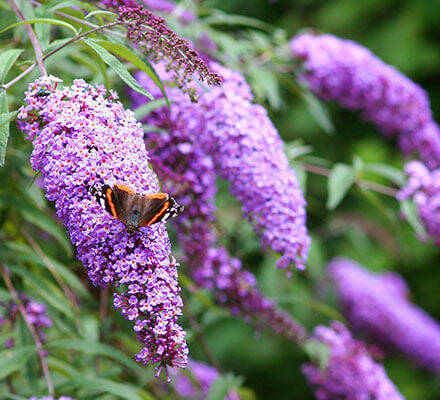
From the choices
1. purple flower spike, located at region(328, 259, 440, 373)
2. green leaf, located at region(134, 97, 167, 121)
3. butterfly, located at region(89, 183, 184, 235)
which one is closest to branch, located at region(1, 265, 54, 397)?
green leaf, located at region(134, 97, 167, 121)

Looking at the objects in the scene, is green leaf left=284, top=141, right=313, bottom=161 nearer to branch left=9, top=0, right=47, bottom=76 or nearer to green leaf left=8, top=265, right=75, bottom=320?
green leaf left=8, top=265, right=75, bottom=320

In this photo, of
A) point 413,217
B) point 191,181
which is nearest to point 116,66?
point 191,181

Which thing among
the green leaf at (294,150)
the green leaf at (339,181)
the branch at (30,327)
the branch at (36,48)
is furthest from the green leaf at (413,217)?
the branch at (36,48)

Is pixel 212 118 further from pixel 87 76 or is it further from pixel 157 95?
pixel 87 76

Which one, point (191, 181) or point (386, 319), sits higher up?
point (386, 319)

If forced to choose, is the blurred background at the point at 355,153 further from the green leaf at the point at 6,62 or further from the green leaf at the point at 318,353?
the green leaf at the point at 6,62

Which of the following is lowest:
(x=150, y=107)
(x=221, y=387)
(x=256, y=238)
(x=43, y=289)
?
(x=221, y=387)

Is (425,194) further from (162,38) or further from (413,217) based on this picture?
(162,38)

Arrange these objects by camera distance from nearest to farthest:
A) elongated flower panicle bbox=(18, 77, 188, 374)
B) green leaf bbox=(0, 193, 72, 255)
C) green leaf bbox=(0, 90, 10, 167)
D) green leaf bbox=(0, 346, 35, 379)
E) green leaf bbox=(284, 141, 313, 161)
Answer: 1. elongated flower panicle bbox=(18, 77, 188, 374)
2. green leaf bbox=(0, 90, 10, 167)
3. green leaf bbox=(0, 346, 35, 379)
4. green leaf bbox=(0, 193, 72, 255)
5. green leaf bbox=(284, 141, 313, 161)
